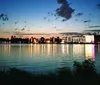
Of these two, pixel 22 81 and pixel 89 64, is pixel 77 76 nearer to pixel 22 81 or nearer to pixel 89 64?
pixel 89 64

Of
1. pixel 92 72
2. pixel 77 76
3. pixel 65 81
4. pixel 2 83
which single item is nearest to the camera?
pixel 2 83

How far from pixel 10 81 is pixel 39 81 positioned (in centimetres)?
231

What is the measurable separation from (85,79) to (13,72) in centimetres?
704

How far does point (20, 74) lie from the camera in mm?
21938

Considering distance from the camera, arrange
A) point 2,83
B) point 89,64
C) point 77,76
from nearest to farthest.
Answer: point 2,83
point 77,76
point 89,64

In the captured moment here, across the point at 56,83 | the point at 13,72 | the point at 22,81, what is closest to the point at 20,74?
the point at 13,72

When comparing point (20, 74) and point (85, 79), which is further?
point (20, 74)

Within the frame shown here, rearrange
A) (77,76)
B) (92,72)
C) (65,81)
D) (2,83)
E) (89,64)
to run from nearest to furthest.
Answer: (2,83)
(65,81)
(77,76)
(92,72)
(89,64)

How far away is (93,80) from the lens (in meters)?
19.9

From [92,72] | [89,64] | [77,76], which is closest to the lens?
[77,76]

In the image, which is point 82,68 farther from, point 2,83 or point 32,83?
point 2,83

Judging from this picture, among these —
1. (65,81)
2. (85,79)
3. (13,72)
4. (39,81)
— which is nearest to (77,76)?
(85,79)

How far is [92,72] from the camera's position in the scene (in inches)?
921

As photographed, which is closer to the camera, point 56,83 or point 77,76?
point 56,83
